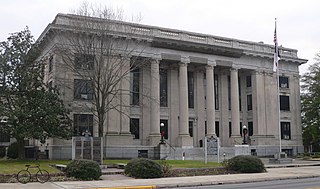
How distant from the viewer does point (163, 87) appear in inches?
2018

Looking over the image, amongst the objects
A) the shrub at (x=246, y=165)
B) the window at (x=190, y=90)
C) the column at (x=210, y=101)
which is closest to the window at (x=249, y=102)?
the column at (x=210, y=101)

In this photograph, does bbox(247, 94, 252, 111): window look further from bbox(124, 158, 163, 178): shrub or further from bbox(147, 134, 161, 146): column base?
bbox(124, 158, 163, 178): shrub

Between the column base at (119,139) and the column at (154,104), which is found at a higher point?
the column at (154,104)

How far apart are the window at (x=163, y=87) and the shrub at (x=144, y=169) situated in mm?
24558

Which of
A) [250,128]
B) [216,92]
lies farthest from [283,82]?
[216,92]

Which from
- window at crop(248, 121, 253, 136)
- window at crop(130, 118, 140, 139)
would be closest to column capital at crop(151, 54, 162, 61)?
window at crop(130, 118, 140, 139)

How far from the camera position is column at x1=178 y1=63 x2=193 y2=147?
48250mm

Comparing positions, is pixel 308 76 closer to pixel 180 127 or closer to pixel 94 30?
pixel 180 127

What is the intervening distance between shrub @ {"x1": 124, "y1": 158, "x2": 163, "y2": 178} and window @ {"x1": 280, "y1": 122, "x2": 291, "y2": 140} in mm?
35603

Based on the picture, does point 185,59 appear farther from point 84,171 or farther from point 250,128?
point 84,171

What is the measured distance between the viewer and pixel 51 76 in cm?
4269

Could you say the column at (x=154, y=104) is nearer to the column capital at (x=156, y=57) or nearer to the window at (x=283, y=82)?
the column capital at (x=156, y=57)

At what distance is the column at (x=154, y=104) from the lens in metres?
46.5

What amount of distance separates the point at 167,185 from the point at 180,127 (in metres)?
27.5
